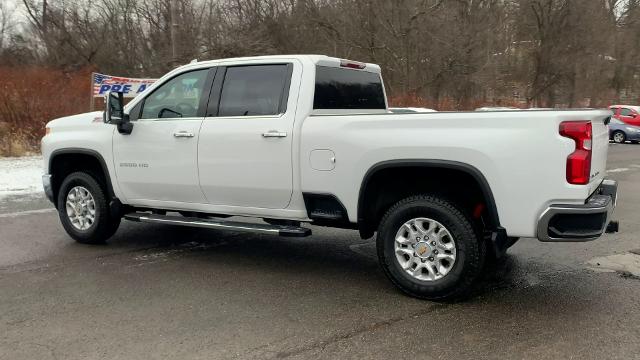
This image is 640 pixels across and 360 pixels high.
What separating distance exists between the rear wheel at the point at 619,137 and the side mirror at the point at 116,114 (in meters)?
23.2

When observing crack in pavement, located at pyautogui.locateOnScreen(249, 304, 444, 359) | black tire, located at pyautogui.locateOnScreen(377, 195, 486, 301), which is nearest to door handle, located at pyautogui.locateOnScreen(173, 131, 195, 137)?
black tire, located at pyautogui.locateOnScreen(377, 195, 486, 301)

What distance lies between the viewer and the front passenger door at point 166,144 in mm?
5613

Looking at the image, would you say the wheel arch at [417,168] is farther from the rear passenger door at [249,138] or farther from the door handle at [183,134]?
the door handle at [183,134]

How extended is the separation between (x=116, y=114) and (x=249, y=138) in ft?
5.23

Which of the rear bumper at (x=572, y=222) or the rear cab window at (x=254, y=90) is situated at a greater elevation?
the rear cab window at (x=254, y=90)

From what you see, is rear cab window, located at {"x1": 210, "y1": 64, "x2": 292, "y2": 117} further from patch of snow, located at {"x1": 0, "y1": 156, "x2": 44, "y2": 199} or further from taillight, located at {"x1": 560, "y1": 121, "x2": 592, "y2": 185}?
patch of snow, located at {"x1": 0, "y1": 156, "x2": 44, "y2": 199}

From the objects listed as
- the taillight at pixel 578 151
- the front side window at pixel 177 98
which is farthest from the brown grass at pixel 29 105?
the taillight at pixel 578 151

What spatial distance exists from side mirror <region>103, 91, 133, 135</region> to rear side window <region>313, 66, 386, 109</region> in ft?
6.68

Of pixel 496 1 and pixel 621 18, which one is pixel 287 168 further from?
pixel 621 18

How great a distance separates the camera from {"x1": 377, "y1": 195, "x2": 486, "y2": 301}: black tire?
14.4 ft

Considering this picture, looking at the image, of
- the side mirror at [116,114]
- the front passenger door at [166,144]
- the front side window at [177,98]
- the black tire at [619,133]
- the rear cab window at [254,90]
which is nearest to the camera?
the rear cab window at [254,90]

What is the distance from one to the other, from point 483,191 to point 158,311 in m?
2.55

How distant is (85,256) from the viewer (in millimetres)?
5965

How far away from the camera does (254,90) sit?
5.42 metres
